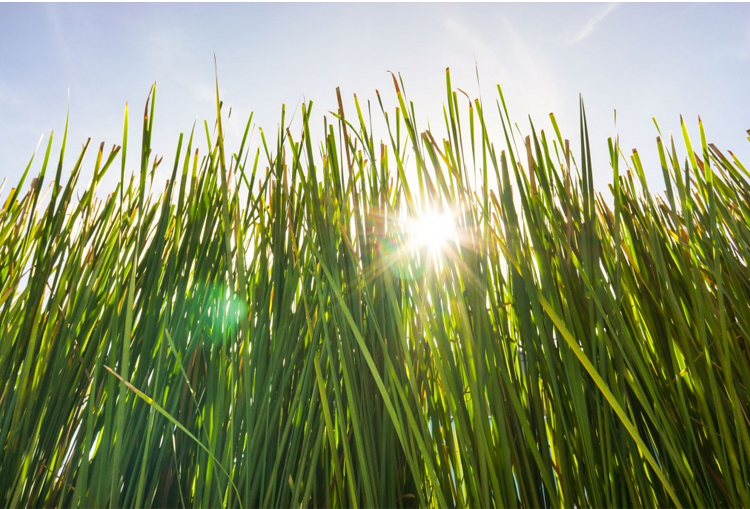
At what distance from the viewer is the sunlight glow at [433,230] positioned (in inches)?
26.8

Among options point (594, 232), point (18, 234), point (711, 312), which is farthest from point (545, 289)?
point (18, 234)

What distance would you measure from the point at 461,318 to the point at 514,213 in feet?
0.64

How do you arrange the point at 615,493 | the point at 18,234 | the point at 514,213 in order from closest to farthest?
1. the point at 615,493
2. the point at 514,213
3. the point at 18,234

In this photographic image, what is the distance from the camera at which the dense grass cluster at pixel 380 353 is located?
1.88 feet

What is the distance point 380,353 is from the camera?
663mm

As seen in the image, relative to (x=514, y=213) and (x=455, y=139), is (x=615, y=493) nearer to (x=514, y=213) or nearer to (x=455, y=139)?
(x=514, y=213)

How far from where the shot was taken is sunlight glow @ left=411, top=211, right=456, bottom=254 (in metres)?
0.68

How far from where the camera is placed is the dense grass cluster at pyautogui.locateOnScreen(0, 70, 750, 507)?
0.57 meters

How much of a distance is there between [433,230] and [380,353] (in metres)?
0.21

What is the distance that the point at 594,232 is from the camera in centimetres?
65

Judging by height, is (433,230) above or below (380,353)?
above

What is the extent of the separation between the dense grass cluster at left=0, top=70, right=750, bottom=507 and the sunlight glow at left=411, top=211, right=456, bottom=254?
18 mm

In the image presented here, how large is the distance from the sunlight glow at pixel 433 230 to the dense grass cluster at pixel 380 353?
0.02m

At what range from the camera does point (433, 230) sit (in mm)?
714
